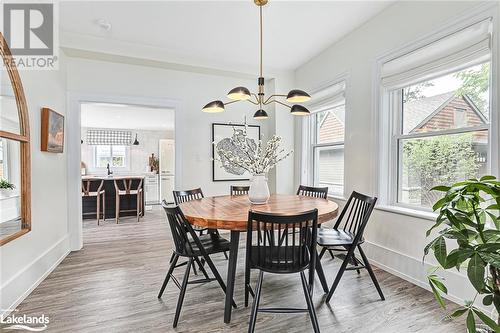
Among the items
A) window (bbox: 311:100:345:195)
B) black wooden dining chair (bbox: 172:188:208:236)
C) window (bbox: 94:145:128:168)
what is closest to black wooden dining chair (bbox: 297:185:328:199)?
window (bbox: 311:100:345:195)

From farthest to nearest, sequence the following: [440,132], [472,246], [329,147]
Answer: [329,147]
[440,132]
[472,246]

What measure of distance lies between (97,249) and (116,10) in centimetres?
308

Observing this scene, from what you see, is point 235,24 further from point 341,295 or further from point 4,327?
point 4,327

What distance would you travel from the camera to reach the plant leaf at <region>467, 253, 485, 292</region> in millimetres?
1194

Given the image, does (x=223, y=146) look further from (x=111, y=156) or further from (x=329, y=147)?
(x=111, y=156)

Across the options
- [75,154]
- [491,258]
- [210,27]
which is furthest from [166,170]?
[491,258]

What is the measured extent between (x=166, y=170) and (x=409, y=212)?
810cm

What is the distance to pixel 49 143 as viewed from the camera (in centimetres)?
291

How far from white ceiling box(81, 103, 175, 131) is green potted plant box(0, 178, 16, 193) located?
3.73 metres

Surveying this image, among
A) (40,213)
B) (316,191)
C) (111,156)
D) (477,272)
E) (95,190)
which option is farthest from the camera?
(111,156)

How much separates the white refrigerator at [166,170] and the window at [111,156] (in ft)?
4.43

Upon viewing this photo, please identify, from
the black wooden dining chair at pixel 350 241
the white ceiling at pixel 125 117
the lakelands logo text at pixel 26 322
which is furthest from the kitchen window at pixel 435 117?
the white ceiling at pixel 125 117

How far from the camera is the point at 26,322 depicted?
2035 millimetres

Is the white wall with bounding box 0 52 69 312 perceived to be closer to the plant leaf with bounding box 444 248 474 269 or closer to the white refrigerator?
the plant leaf with bounding box 444 248 474 269
